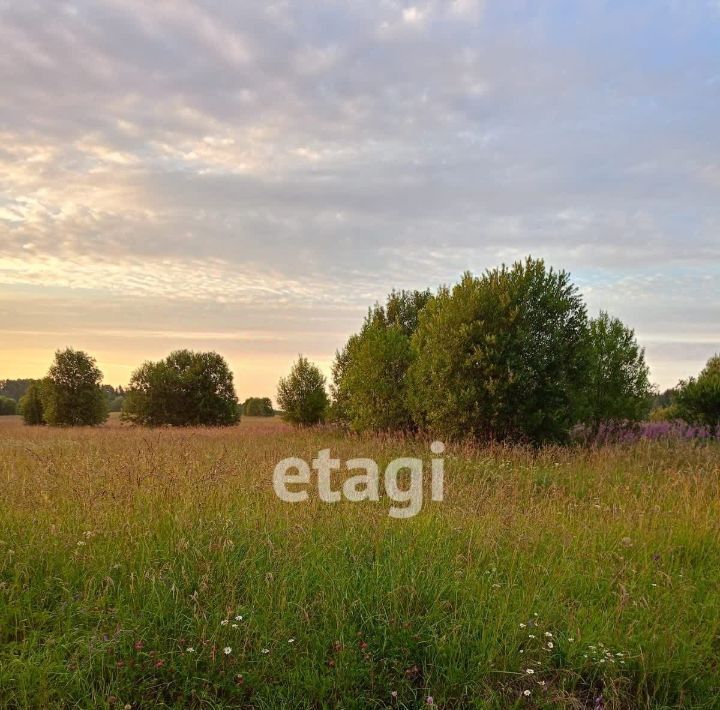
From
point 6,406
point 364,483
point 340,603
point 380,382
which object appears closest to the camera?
point 340,603

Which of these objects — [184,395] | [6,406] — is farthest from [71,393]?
[6,406]

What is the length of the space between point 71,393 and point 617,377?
34.7 metres

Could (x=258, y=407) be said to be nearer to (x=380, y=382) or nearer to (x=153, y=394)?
(x=153, y=394)

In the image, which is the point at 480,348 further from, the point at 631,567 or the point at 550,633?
the point at 550,633

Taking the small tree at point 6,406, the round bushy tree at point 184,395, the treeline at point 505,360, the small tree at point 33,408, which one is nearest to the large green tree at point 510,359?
the treeline at point 505,360

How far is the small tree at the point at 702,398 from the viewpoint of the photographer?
2108 cm

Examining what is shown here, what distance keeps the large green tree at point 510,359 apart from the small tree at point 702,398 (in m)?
9.81

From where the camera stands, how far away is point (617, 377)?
18812mm

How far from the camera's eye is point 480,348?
13484mm

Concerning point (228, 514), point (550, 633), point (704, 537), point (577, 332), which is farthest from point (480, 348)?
point (550, 633)

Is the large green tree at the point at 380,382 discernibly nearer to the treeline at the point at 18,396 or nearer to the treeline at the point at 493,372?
the treeline at the point at 493,372

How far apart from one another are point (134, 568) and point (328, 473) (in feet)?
13.3

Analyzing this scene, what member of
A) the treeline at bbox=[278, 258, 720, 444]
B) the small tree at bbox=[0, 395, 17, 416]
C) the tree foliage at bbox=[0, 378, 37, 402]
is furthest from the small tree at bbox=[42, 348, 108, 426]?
the tree foliage at bbox=[0, 378, 37, 402]

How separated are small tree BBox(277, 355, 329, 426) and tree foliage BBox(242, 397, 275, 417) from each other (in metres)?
47.6
